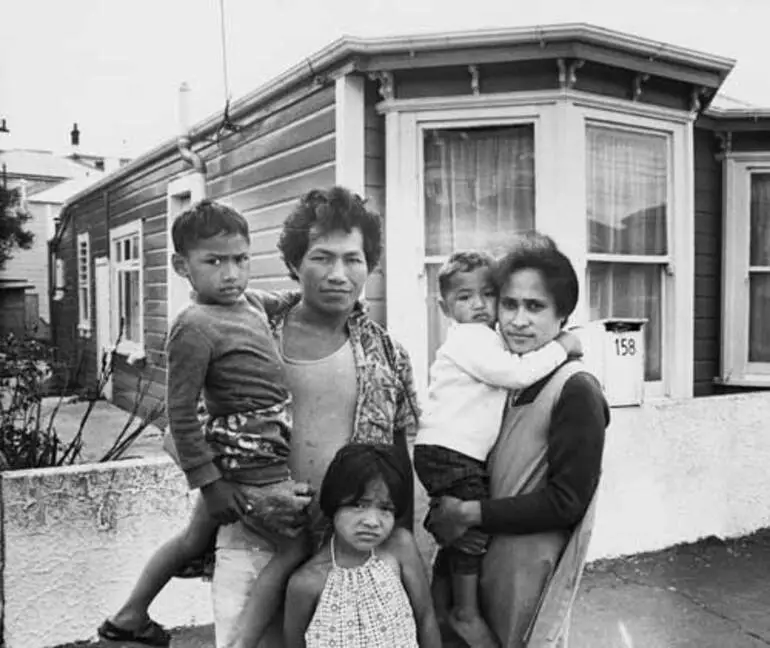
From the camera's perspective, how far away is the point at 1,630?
3494 millimetres

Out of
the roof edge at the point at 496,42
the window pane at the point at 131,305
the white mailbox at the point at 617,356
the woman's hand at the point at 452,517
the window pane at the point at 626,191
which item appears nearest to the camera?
the woman's hand at the point at 452,517

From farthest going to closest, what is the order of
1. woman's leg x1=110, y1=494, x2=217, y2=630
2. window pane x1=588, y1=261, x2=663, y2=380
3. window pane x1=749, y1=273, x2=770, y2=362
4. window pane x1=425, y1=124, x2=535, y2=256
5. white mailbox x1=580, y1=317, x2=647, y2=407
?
window pane x1=749, y1=273, x2=770, y2=362 → window pane x1=588, y1=261, x2=663, y2=380 → window pane x1=425, y1=124, x2=535, y2=256 → white mailbox x1=580, y1=317, x2=647, y2=407 → woman's leg x1=110, y1=494, x2=217, y2=630

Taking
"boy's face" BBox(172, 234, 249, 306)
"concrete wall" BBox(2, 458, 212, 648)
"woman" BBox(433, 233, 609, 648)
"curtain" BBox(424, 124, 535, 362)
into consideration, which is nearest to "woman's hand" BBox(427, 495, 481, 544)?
"woman" BBox(433, 233, 609, 648)

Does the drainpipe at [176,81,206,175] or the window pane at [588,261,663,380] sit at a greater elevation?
the drainpipe at [176,81,206,175]

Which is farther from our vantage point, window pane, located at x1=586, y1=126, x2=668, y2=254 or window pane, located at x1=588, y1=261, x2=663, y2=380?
window pane, located at x1=588, y1=261, x2=663, y2=380

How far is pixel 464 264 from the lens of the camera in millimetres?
2152

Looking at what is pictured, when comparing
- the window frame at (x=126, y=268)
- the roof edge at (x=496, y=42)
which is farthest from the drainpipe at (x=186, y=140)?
the window frame at (x=126, y=268)

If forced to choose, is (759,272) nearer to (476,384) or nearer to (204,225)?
(476,384)

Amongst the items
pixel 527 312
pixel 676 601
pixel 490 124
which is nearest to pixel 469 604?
pixel 527 312

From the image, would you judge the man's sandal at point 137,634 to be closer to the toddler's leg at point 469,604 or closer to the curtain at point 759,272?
the toddler's leg at point 469,604

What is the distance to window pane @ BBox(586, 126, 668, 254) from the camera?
485 centimetres

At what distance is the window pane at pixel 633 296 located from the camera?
5.02 m

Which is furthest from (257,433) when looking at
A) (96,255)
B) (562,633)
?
(96,255)

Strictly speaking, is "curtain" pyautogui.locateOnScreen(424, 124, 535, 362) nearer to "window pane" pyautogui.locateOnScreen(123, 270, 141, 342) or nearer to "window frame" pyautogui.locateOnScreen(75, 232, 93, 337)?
"window pane" pyautogui.locateOnScreen(123, 270, 141, 342)
